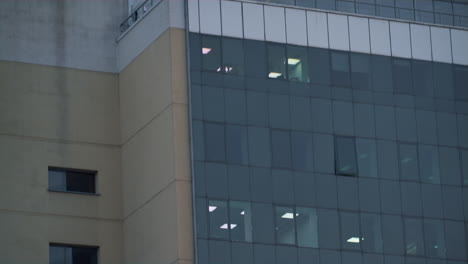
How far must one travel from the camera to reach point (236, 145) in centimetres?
6138

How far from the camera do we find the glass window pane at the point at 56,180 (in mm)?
64250

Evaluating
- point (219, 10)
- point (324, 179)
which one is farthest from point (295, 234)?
point (219, 10)

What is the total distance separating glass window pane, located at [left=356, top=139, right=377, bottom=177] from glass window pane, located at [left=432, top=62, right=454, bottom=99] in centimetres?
517

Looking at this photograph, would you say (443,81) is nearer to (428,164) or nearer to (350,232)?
(428,164)

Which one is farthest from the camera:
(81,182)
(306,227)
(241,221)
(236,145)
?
(81,182)

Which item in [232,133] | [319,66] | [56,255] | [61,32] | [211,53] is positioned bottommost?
[56,255]

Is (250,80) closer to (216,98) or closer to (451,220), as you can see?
(216,98)

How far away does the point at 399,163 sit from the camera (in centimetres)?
6444

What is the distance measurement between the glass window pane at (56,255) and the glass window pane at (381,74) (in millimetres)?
17732

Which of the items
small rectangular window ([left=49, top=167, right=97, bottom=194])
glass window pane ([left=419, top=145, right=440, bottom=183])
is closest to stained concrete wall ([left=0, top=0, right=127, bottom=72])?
small rectangular window ([left=49, top=167, right=97, bottom=194])

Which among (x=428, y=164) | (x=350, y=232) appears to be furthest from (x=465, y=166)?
(x=350, y=232)

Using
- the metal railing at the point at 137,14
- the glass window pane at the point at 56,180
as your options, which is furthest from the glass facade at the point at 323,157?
the glass window pane at the point at 56,180

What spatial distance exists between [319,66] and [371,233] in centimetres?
876

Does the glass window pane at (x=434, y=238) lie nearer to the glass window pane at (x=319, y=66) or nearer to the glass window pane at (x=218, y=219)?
the glass window pane at (x=319, y=66)
